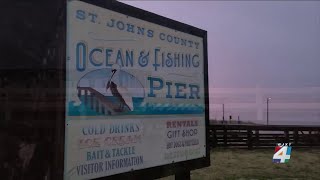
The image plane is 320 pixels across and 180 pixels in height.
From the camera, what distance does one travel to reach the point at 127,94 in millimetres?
3801

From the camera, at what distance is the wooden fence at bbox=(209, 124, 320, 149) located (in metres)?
14.4

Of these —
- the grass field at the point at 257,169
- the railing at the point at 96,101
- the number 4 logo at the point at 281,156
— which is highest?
the railing at the point at 96,101

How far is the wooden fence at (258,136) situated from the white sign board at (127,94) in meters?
9.70

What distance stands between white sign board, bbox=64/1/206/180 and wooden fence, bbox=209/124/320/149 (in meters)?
9.70

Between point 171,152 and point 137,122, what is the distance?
0.66m

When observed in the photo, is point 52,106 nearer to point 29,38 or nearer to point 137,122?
point 29,38

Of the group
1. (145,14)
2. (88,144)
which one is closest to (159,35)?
(145,14)

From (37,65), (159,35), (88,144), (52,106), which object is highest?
(159,35)

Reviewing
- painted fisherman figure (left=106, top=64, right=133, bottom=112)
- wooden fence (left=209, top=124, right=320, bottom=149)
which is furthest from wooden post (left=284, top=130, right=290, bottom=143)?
painted fisherman figure (left=106, top=64, right=133, bottom=112)

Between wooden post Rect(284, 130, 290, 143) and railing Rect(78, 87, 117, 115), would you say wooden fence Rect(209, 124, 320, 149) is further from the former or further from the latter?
railing Rect(78, 87, 117, 115)

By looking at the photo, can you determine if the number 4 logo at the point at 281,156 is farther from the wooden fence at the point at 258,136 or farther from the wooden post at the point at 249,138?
the wooden fence at the point at 258,136

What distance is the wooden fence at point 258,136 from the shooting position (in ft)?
47.1

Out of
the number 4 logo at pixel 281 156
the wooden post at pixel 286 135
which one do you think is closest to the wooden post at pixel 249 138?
the wooden post at pixel 286 135

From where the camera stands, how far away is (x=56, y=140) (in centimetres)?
314
